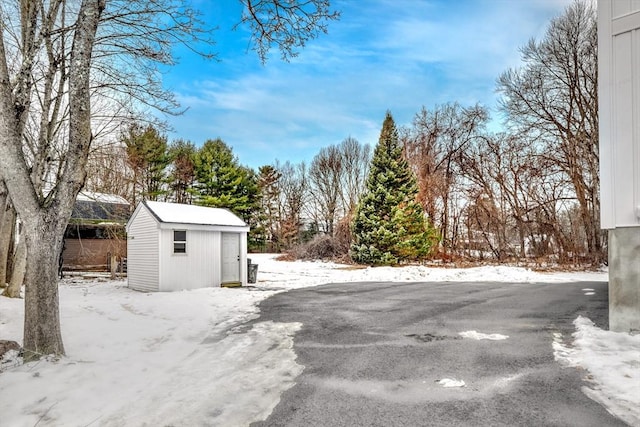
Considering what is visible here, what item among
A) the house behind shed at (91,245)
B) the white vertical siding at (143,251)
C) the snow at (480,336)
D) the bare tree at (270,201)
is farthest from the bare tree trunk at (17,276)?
the bare tree at (270,201)

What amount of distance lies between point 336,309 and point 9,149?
19.0ft

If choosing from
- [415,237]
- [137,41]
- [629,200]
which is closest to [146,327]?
[137,41]

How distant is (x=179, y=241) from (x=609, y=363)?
417 inches

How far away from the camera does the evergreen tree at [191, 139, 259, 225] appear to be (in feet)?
93.8

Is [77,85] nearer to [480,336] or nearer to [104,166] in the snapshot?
[480,336]

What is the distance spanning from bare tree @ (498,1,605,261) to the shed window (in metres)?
15.7

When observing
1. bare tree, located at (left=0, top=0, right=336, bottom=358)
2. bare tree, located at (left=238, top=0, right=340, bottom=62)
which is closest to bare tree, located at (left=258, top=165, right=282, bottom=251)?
bare tree, located at (left=0, top=0, right=336, bottom=358)

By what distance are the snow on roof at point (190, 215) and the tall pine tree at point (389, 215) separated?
840 centimetres

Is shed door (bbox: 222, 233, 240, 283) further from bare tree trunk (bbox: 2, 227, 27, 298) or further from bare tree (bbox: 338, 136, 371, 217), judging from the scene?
bare tree (bbox: 338, 136, 371, 217)

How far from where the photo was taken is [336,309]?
7859 millimetres

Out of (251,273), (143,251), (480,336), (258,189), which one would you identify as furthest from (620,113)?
(258,189)

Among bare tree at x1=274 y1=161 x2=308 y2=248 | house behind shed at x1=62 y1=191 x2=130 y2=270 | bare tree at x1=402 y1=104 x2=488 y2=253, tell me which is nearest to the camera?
house behind shed at x1=62 y1=191 x2=130 y2=270

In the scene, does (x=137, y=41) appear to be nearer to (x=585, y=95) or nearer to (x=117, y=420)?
(x=117, y=420)

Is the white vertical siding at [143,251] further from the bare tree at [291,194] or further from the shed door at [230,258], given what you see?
the bare tree at [291,194]
